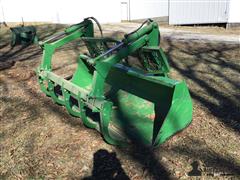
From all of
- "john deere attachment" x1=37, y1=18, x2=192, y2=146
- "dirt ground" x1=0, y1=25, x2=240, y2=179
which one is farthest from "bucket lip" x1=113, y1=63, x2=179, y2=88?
"dirt ground" x1=0, y1=25, x2=240, y2=179

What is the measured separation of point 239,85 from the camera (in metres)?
5.80

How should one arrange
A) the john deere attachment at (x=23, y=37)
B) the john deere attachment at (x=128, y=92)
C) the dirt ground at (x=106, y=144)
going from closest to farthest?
1. the dirt ground at (x=106, y=144)
2. the john deere attachment at (x=128, y=92)
3. the john deere attachment at (x=23, y=37)

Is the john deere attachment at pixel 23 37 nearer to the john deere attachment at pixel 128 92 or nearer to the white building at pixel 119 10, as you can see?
the john deere attachment at pixel 128 92

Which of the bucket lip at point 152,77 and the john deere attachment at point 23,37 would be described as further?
the john deere attachment at point 23,37

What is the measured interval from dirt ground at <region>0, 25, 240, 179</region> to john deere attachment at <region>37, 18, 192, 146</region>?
0.20 m

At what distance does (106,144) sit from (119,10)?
16760 millimetres

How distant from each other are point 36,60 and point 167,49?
3854 mm

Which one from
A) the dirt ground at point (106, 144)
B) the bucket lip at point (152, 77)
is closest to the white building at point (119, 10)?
the dirt ground at point (106, 144)

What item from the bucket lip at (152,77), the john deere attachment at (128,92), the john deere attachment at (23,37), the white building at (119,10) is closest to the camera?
the john deere attachment at (128,92)

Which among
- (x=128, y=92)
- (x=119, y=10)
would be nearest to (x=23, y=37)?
(x=128, y=92)

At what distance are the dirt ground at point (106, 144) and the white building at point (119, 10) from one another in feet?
34.1

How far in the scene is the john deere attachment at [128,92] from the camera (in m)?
3.74

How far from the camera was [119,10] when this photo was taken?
19.7 m

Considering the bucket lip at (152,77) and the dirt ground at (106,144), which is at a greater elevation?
the bucket lip at (152,77)
